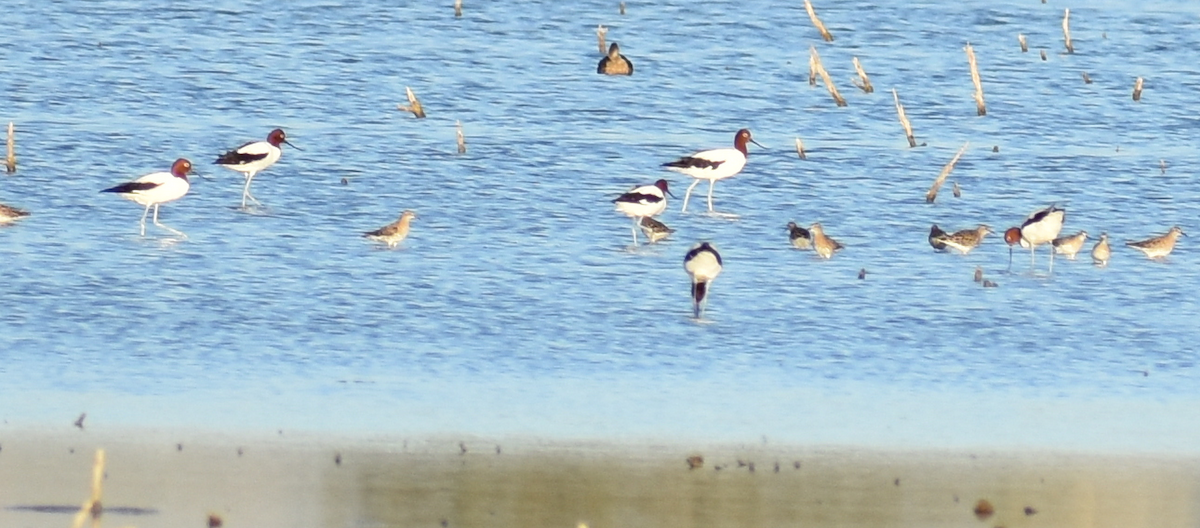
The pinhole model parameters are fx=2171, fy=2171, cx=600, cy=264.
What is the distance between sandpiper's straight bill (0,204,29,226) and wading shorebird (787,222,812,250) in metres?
5.62

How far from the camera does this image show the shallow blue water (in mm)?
10625

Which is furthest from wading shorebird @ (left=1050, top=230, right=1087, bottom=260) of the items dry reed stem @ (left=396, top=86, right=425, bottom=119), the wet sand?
dry reed stem @ (left=396, top=86, right=425, bottom=119)

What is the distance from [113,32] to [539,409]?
1755 cm

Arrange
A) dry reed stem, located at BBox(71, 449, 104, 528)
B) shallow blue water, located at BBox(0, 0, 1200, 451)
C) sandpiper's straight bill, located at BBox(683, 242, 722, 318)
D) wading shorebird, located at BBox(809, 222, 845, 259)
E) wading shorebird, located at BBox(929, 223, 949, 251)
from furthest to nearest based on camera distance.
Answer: wading shorebird, located at BBox(929, 223, 949, 251), wading shorebird, located at BBox(809, 222, 845, 259), sandpiper's straight bill, located at BBox(683, 242, 722, 318), shallow blue water, located at BBox(0, 0, 1200, 451), dry reed stem, located at BBox(71, 449, 104, 528)

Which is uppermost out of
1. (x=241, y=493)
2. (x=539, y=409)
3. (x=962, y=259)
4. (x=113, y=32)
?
(x=113, y=32)

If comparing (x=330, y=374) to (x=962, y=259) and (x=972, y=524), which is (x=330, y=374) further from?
(x=962, y=259)

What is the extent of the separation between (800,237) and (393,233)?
2.90m

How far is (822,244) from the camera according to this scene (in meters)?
15.3

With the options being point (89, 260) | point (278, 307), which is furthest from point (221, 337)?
point (89, 260)

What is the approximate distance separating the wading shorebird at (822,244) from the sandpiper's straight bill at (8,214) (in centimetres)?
Answer: 575

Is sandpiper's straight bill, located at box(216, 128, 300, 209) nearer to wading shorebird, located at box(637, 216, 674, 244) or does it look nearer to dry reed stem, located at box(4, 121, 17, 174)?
dry reed stem, located at box(4, 121, 17, 174)

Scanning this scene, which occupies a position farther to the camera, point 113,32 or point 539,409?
point 113,32

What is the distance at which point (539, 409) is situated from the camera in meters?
10.2

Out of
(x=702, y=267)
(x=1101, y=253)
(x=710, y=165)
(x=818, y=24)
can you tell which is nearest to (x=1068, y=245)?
(x=1101, y=253)
